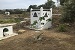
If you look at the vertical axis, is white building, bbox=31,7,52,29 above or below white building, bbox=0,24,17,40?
above

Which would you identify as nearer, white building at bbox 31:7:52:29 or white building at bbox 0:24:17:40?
white building at bbox 0:24:17:40

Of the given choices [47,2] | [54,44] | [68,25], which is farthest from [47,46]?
[47,2]

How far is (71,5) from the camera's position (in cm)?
2114

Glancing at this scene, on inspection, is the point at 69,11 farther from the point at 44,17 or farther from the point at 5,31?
the point at 5,31

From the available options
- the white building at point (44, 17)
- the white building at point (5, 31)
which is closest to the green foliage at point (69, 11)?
the white building at point (44, 17)

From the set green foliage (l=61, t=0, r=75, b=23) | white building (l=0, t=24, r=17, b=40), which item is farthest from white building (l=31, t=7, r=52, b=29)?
white building (l=0, t=24, r=17, b=40)

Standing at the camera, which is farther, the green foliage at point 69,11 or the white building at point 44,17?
the white building at point 44,17

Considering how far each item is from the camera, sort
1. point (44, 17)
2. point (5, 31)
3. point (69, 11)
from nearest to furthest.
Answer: point (69, 11)
point (5, 31)
point (44, 17)

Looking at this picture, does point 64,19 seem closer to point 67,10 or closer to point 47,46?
point 67,10

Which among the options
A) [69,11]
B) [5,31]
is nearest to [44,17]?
[69,11]

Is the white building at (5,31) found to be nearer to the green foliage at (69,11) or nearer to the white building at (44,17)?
the white building at (44,17)

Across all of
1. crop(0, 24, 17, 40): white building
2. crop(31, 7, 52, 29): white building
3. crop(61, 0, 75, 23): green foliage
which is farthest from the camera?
crop(31, 7, 52, 29): white building

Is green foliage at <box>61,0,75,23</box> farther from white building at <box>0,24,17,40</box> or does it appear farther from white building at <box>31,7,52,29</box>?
white building at <box>0,24,17,40</box>

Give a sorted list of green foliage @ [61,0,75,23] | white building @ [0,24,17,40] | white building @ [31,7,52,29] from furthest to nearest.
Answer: white building @ [31,7,52,29], green foliage @ [61,0,75,23], white building @ [0,24,17,40]
